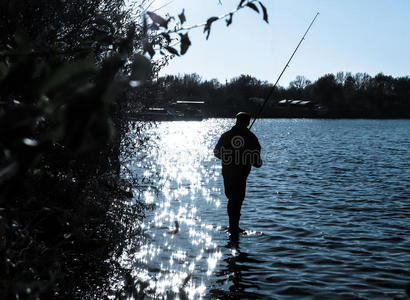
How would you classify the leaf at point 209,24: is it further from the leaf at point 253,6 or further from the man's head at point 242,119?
the man's head at point 242,119

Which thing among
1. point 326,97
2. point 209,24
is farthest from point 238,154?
point 326,97

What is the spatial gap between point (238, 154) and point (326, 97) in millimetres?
170139

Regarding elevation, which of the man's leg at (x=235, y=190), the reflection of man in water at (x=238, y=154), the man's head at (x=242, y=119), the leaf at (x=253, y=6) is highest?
the leaf at (x=253, y=6)

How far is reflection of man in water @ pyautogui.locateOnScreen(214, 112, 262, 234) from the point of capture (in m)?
10.3

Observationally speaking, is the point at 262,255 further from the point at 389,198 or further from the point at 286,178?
the point at 286,178

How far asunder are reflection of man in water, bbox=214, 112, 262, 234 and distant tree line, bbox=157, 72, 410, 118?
149 m

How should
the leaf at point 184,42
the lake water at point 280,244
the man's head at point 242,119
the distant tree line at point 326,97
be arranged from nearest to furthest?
the leaf at point 184,42
the lake water at point 280,244
the man's head at point 242,119
the distant tree line at point 326,97

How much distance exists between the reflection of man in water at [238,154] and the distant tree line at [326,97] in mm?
148634

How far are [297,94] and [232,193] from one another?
191969 mm

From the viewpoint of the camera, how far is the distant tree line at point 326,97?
164 meters

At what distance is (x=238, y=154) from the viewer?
10312 mm

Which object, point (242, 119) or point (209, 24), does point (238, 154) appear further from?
point (209, 24)

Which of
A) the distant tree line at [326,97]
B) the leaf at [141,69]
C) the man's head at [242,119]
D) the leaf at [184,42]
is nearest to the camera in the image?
the leaf at [141,69]

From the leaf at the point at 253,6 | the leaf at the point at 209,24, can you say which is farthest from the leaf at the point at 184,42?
the leaf at the point at 253,6
